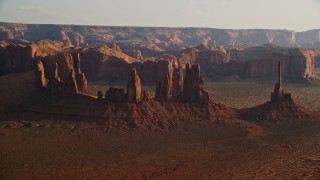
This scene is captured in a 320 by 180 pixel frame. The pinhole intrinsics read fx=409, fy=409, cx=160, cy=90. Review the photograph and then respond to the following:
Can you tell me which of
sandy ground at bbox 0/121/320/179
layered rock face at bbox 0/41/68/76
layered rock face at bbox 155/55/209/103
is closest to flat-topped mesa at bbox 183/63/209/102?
layered rock face at bbox 155/55/209/103

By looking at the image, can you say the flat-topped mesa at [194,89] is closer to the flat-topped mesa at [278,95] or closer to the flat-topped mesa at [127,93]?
the flat-topped mesa at [127,93]

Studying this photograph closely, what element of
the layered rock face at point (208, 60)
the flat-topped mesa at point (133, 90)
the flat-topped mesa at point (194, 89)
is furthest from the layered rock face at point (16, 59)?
the layered rock face at point (208, 60)

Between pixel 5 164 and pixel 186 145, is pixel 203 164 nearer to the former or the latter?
pixel 186 145

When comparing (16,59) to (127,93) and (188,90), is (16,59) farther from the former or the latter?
(188,90)

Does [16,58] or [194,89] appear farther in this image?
[16,58]

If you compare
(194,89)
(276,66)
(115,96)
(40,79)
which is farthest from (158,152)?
(276,66)

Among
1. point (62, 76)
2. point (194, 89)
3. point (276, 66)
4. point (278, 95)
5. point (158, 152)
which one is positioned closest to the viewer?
point (158, 152)

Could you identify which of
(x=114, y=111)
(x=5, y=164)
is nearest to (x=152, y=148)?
(x=114, y=111)

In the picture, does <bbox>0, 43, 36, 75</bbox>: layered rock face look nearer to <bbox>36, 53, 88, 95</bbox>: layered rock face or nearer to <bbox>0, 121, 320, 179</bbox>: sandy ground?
<bbox>36, 53, 88, 95</bbox>: layered rock face
